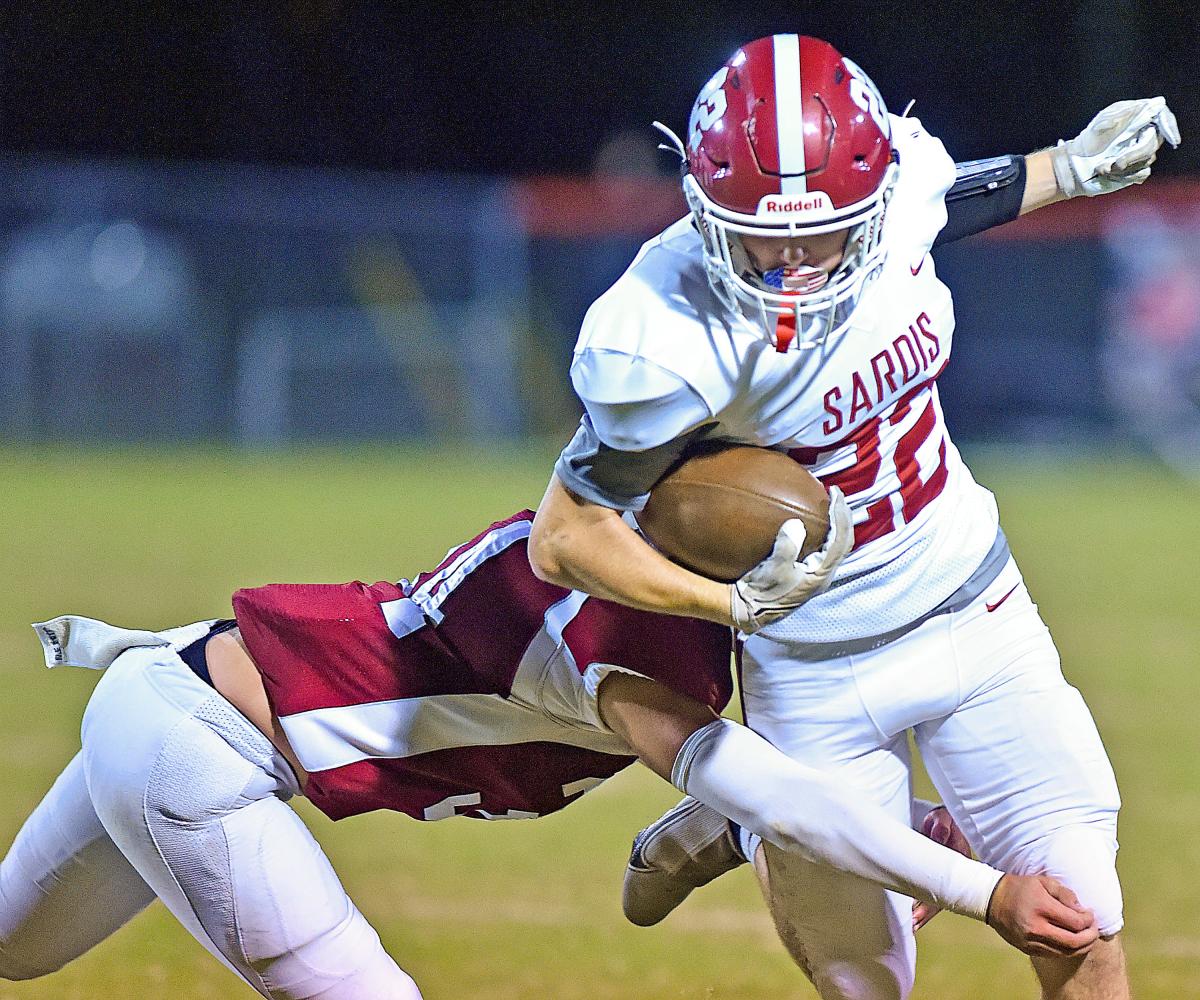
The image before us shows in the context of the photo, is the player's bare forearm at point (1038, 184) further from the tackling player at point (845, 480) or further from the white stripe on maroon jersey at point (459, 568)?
the white stripe on maroon jersey at point (459, 568)

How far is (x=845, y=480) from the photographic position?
2.62m

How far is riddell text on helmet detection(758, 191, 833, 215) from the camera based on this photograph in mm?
2385

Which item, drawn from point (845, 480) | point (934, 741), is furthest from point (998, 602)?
point (845, 480)

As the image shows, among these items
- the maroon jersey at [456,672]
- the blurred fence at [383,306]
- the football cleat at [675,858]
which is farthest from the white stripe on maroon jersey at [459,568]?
the blurred fence at [383,306]

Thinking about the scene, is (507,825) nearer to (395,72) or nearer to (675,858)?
(675,858)

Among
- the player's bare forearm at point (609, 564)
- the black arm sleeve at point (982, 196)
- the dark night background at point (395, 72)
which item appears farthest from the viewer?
→ the dark night background at point (395, 72)

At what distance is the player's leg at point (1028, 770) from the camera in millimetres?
2570

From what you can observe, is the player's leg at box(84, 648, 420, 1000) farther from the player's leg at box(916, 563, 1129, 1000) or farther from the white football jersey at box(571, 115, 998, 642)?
the player's leg at box(916, 563, 1129, 1000)

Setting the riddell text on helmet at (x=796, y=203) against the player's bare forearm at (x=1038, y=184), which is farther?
the player's bare forearm at (x=1038, y=184)

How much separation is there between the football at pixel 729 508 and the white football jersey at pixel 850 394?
0.08 meters

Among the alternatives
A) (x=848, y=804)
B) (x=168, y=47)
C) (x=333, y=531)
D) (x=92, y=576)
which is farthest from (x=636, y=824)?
(x=168, y=47)

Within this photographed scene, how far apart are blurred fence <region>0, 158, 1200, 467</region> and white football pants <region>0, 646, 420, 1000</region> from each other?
1046 centimetres

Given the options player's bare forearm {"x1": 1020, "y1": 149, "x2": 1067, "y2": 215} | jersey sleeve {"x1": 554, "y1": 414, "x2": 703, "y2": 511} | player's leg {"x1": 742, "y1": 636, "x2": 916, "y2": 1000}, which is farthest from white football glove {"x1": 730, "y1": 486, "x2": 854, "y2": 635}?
player's bare forearm {"x1": 1020, "y1": 149, "x2": 1067, "y2": 215}

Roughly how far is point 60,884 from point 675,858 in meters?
1.16
